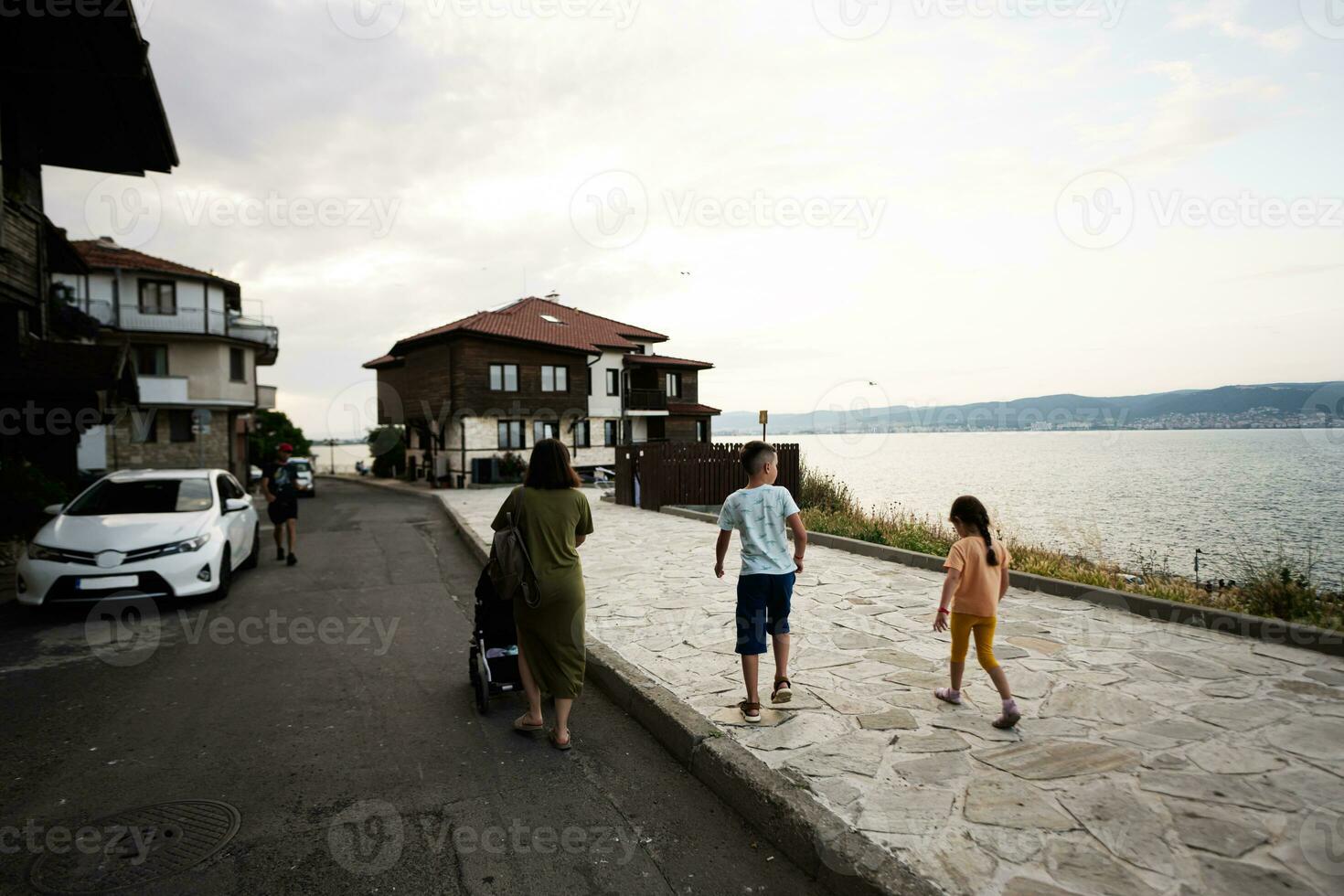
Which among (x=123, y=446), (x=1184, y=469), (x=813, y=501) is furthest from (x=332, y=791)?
(x=1184, y=469)

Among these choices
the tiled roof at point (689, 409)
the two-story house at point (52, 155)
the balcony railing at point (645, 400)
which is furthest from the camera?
the tiled roof at point (689, 409)

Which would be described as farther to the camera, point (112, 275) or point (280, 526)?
point (112, 275)

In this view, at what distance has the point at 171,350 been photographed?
118 ft

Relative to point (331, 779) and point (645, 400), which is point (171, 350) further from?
point (331, 779)

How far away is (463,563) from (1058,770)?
10.0 metres

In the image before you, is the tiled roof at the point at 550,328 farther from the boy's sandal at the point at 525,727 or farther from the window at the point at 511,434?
the boy's sandal at the point at 525,727

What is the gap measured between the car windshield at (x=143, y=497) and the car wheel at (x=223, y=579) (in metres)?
0.74

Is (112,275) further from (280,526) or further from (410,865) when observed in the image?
(410,865)

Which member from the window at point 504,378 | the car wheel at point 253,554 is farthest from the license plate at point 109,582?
the window at point 504,378

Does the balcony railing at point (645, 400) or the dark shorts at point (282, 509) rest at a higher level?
the balcony railing at point (645, 400)

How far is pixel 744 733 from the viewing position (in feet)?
13.6

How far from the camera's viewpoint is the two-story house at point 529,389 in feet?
116

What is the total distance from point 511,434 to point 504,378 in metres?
3.03

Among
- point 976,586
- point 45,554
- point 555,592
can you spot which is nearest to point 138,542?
point 45,554
